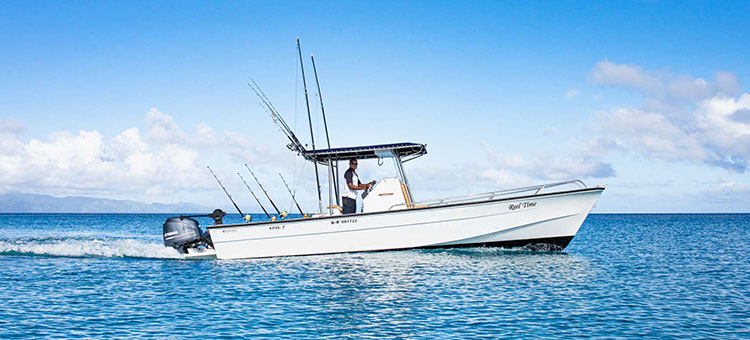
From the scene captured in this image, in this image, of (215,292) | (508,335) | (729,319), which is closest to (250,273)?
(215,292)

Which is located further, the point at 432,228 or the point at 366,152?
the point at 366,152

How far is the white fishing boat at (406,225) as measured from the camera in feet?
60.1

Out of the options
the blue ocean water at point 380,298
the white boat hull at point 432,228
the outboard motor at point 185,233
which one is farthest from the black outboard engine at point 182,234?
the white boat hull at point 432,228

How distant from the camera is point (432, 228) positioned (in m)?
18.5

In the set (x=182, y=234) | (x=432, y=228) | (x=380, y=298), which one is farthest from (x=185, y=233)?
(x=380, y=298)

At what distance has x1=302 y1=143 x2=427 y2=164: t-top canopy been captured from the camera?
63.2ft

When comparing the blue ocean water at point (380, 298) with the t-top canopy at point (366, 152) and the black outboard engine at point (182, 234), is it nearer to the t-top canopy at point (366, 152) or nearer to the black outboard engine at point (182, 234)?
the black outboard engine at point (182, 234)

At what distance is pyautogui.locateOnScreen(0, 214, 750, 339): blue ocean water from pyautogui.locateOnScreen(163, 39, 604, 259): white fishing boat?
1.53 feet

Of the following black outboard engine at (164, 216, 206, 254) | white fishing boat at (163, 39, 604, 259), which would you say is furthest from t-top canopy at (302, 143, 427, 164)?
black outboard engine at (164, 216, 206, 254)

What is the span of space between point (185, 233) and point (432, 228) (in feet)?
27.0

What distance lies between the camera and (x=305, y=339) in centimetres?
940

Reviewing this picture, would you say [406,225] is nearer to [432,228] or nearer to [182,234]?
[432,228]

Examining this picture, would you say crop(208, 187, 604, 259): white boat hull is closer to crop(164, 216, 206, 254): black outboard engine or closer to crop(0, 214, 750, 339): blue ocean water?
crop(0, 214, 750, 339): blue ocean water

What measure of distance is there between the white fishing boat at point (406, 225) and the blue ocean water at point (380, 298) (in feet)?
1.53
